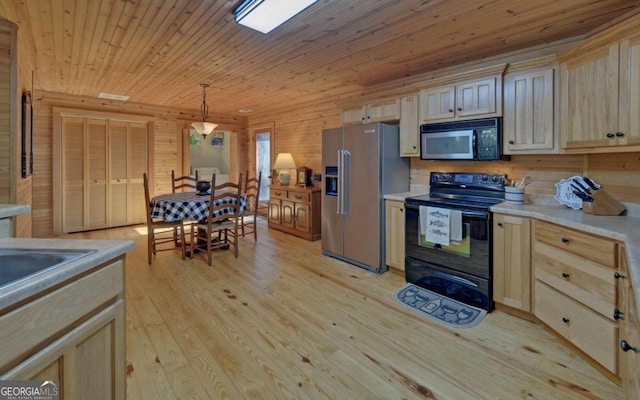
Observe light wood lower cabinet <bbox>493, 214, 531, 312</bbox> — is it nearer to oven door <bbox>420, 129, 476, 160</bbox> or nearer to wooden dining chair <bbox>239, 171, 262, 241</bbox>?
oven door <bbox>420, 129, 476, 160</bbox>

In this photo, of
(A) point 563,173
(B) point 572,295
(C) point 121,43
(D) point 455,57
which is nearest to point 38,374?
(B) point 572,295

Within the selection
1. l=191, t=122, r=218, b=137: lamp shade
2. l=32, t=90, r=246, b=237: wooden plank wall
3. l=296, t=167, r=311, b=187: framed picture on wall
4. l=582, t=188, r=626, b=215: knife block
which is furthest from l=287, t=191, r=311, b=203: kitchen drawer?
l=582, t=188, r=626, b=215: knife block

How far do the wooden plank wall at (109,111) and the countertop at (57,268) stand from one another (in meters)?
4.95

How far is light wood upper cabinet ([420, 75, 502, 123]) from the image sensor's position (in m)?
2.82

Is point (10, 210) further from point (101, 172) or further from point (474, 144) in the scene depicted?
point (101, 172)

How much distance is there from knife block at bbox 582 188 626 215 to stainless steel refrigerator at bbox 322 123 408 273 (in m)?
1.79

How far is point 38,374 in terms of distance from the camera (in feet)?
3.05

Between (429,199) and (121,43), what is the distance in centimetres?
336

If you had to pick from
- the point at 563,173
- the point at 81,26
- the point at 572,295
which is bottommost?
the point at 572,295

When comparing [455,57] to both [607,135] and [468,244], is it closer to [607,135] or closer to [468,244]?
[607,135]

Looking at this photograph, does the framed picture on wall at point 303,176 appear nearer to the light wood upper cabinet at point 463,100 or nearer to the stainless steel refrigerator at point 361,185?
the stainless steel refrigerator at point 361,185

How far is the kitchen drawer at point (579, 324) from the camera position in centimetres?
177

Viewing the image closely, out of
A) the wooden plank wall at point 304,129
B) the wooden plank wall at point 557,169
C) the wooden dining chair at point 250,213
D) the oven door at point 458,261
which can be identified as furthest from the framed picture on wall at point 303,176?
the oven door at point 458,261

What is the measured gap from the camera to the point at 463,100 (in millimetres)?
3029
